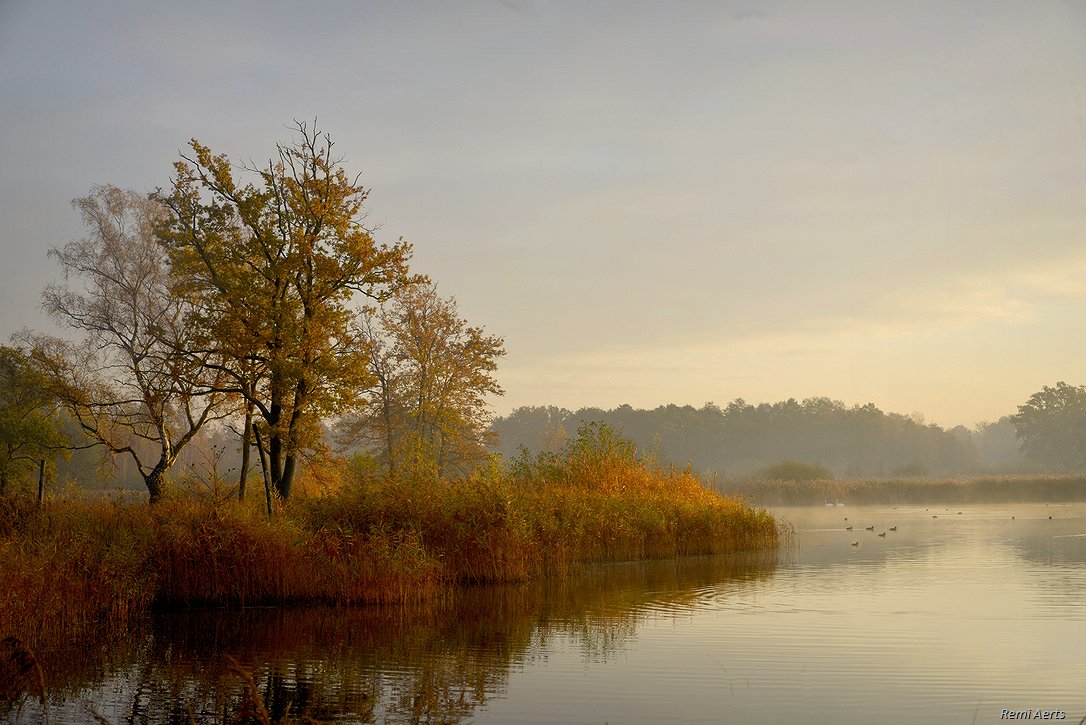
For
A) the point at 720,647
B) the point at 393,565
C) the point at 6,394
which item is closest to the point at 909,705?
the point at 720,647

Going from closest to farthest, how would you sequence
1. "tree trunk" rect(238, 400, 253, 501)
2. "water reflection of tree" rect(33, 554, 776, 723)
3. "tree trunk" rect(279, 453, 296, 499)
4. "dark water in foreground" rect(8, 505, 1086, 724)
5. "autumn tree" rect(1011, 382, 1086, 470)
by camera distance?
1. "dark water in foreground" rect(8, 505, 1086, 724)
2. "water reflection of tree" rect(33, 554, 776, 723)
3. "tree trunk" rect(279, 453, 296, 499)
4. "tree trunk" rect(238, 400, 253, 501)
5. "autumn tree" rect(1011, 382, 1086, 470)

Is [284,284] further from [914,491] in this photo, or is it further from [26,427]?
[914,491]

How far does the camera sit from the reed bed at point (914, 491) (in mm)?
66438

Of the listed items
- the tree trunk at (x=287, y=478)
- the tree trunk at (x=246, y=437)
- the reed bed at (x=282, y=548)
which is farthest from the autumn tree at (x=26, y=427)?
the reed bed at (x=282, y=548)

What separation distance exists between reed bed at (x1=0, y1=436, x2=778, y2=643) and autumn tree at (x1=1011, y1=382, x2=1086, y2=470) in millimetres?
114967

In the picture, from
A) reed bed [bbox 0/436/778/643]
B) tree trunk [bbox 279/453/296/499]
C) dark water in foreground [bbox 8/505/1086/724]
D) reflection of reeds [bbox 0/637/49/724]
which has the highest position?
tree trunk [bbox 279/453/296/499]

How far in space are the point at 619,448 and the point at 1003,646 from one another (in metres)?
20.6

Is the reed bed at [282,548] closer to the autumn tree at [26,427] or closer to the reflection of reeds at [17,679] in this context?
the reflection of reeds at [17,679]

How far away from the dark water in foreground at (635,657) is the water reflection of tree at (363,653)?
47 millimetres

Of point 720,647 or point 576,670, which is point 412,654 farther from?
point 720,647

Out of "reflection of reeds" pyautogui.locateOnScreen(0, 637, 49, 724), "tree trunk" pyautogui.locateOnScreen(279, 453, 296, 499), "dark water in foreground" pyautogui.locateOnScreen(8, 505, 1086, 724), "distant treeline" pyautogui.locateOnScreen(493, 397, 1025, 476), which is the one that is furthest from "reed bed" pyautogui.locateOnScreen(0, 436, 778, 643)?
"distant treeline" pyautogui.locateOnScreen(493, 397, 1025, 476)

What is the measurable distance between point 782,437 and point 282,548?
129076mm

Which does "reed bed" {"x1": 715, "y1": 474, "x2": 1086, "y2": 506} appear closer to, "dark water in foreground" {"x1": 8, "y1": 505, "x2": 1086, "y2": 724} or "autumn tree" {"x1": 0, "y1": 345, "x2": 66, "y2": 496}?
"autumn tree" {"x1": 0, "y1": 345, "x2": 66, "y2": 496}

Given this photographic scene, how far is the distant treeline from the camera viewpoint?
447 feet
